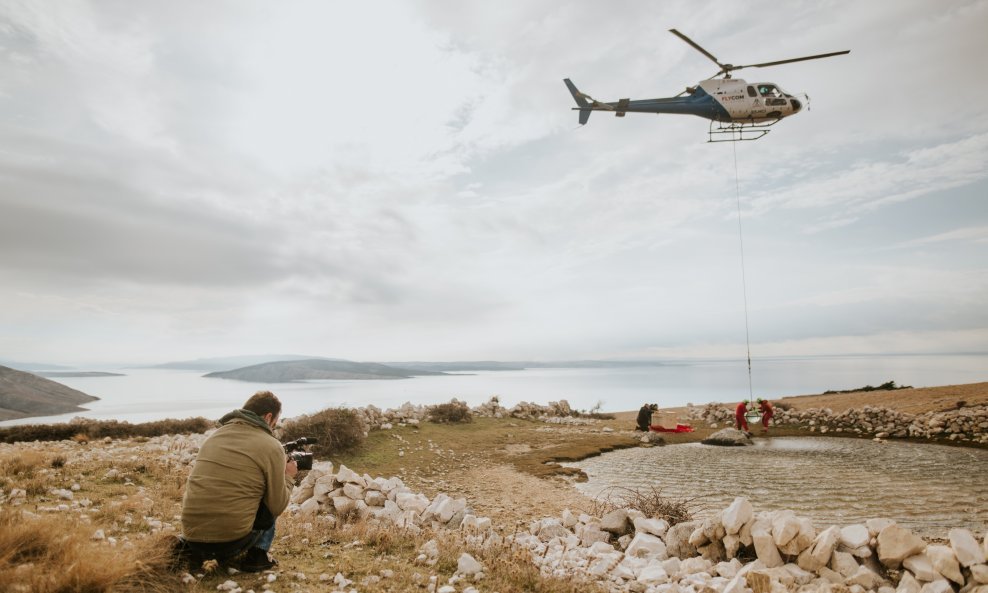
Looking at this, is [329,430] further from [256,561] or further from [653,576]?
[653,576]

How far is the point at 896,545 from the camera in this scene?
16.3 ft

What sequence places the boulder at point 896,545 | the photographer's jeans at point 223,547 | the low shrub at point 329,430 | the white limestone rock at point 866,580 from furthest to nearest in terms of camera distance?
the low shrub at point 329,430
the boulder at point 896,545
the white limestone rock at point 866,580
the photographer's jeans at point 223,547

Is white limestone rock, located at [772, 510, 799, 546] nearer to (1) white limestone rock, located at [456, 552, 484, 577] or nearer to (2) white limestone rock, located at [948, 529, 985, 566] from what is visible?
(2) white limestone rock, located at [948, 529, 985, 566]

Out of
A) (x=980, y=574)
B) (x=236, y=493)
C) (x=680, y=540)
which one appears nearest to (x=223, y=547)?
(x=236, y=493)

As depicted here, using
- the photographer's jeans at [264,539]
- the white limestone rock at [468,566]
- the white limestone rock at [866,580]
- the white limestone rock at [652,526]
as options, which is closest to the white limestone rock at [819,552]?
the white limestone rock at [866,580]

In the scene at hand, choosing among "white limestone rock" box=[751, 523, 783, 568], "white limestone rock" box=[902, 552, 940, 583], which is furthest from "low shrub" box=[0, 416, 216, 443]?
"white limestone rock" box=[902, 552, 940, 583]

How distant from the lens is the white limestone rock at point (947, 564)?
4453mm

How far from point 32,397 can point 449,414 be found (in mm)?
19860

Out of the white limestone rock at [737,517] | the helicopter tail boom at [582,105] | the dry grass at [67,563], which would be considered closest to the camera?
the dry grass at [67,563]

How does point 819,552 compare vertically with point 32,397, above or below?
above

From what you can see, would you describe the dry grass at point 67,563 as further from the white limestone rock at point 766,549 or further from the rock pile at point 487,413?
the rock pile at point 487,413

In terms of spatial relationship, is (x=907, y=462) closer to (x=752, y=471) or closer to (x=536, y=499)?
(x=752, y=471)

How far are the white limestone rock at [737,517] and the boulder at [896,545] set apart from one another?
127cm

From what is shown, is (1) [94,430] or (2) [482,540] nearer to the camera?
(2) [482,540]
